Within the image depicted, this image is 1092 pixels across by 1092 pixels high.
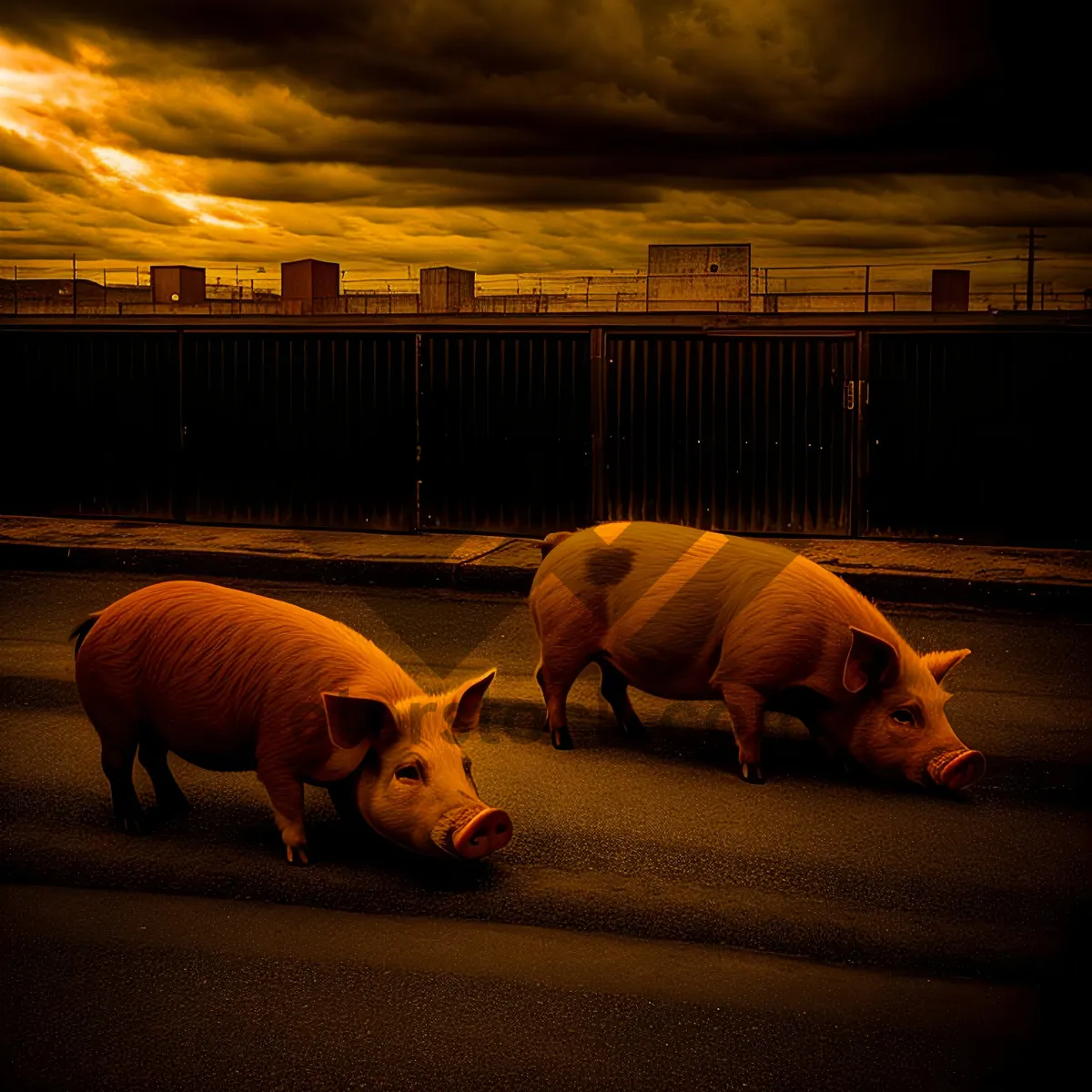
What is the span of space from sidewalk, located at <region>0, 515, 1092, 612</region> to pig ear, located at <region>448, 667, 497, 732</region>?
6407mm

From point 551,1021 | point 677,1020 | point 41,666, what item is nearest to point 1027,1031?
point 677,1020

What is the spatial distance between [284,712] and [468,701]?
0.63m

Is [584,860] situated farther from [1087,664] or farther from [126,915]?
[1087,664]

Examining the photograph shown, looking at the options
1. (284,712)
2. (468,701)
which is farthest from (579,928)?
(284,712)

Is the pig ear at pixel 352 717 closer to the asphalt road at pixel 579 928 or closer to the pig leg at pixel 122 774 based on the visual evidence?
the asphalt road at pixel 579 928

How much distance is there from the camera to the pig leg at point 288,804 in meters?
4.70

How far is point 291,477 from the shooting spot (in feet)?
47.3

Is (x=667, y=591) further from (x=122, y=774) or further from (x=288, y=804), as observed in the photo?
(x=122, y=774)

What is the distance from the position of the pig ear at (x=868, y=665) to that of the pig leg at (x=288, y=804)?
2173mm

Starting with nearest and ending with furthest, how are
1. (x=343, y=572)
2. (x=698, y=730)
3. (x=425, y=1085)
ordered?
(x=425, y=1085) < (x=698, y=730) < (x=343, y=572)

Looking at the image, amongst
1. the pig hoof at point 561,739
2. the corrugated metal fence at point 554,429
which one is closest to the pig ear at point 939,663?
the pig hoof at point 561,739

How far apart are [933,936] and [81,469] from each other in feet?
41.7

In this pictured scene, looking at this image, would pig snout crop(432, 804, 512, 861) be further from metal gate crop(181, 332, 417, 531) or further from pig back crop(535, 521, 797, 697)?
metal gate crop(181, 332, 417, 531)

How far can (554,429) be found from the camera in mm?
13680
